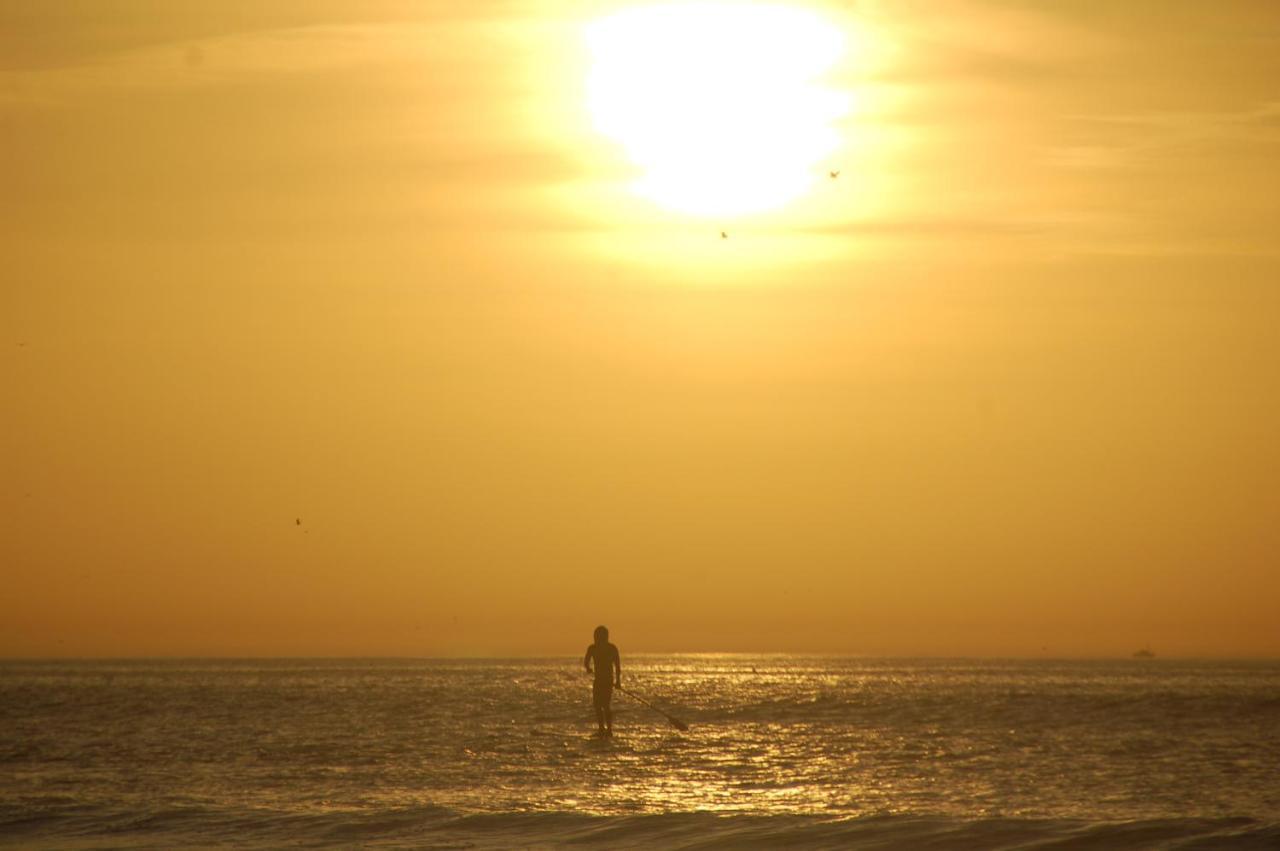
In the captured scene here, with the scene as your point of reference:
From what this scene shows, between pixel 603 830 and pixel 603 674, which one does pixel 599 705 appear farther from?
pixel 603 830

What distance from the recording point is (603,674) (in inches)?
1195

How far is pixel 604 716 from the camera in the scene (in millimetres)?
30125

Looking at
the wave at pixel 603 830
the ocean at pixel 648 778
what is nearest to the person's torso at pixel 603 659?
the ocean at pixel 648 778

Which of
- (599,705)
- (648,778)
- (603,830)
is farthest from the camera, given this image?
(599,705)

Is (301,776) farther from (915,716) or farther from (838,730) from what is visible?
(915,716)

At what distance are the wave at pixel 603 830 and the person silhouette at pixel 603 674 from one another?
35.7 feet

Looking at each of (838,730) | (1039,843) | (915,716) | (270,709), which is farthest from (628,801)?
(270,709)

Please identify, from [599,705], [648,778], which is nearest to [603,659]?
[599,705]

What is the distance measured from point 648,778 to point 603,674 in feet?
26.9

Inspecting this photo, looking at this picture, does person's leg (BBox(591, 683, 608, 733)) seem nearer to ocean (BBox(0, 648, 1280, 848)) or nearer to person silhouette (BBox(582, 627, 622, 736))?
person silhouette (BBox(582, 627, 622, 736))

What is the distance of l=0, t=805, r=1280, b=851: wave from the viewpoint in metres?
16.3

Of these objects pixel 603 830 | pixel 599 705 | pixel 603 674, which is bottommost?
pixel 603 830

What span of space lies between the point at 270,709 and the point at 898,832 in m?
27.7

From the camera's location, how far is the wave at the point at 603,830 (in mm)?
16344
